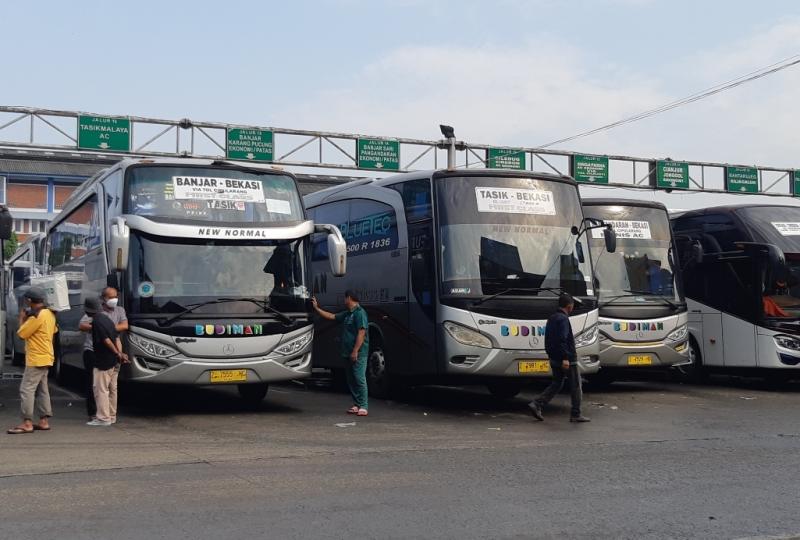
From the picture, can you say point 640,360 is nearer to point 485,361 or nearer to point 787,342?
point 787,342

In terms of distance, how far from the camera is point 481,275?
546 inches

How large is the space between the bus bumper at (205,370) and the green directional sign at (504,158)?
852 inches

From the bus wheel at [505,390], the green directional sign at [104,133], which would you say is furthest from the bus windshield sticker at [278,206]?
the green directional sign at [104,133]

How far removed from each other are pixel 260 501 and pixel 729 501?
12.1 ft

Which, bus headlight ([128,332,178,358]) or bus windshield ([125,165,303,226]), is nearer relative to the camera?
bus headlight ([128,332,178,358])

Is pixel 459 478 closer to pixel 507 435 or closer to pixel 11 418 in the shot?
pixel 507 435

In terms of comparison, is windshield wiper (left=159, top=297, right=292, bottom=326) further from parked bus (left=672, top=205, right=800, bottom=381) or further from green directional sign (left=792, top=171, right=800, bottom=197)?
green directional sign (left=792, top=171, right=800, bottom=197)

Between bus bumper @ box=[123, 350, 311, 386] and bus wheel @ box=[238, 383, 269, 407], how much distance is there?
1.38 m

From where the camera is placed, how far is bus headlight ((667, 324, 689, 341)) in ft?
56.6

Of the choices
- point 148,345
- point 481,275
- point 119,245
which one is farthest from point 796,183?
point 119,245

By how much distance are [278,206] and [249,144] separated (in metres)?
17.0

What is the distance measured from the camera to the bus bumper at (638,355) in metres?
16.8

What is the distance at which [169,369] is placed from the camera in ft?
41.7

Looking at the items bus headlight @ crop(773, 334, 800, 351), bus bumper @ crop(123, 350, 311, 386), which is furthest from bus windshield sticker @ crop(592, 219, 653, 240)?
bus bumper @ crop(123, 350, 311, 386)
